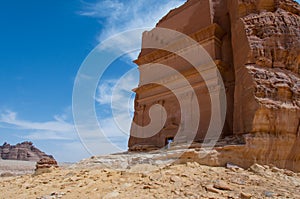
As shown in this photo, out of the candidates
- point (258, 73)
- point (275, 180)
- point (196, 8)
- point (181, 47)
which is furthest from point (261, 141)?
point (196, 8)

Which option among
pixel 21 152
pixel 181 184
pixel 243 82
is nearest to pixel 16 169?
pixel 243 82

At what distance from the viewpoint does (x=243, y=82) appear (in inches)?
424

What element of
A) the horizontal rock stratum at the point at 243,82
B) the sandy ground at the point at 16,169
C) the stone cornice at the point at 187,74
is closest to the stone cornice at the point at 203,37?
the horizontal rock stratum at the point at 243,82

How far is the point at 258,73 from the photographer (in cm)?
1013

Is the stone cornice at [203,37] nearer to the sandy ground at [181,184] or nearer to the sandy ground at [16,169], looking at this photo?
the sandy ground at [181,184]

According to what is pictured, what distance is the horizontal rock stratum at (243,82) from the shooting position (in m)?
9.37

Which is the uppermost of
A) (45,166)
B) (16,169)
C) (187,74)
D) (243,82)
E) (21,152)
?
(187,74)

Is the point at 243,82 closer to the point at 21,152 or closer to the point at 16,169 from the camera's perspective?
the point at 16,169

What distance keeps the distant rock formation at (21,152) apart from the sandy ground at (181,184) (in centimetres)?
8619

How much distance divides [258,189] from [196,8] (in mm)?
13507

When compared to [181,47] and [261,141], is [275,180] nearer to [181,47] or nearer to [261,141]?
[261,141]

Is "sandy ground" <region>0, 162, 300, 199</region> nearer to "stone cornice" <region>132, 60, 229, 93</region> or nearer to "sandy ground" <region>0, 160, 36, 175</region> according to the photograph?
"stone cornice" <region>132, 60, 229, 93</region>

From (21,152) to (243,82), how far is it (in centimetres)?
9423

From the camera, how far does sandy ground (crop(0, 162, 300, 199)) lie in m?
6.16
